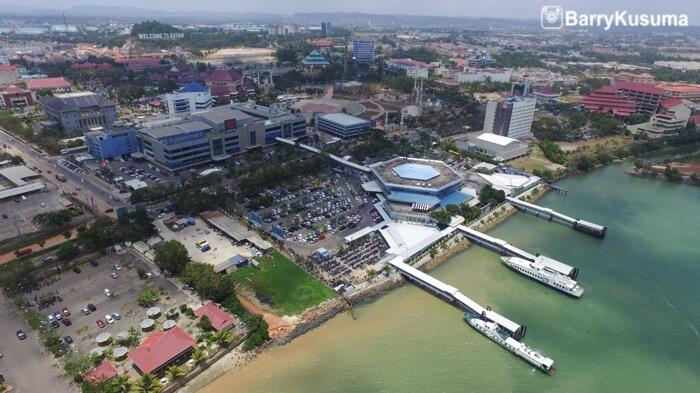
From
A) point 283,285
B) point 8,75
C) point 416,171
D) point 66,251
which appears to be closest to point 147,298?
point 283,285

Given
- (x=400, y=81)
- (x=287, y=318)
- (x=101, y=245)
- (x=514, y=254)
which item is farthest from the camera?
(x=400, y=81)

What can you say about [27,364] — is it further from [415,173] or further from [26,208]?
[415,173]

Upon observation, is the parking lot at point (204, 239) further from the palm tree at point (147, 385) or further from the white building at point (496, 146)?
the white building at point (496, 146)

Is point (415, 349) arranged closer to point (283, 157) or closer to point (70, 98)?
point (283, 157)

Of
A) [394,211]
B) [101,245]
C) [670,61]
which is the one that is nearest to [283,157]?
[394,211]

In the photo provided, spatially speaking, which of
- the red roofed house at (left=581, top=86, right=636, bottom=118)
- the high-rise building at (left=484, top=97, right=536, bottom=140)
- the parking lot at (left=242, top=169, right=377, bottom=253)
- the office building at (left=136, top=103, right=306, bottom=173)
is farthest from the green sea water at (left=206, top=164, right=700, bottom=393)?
the red roofed house at (left=581, top=86, right=636, bottom=118)

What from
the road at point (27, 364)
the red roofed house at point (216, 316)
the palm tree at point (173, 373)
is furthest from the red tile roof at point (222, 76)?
the palm tree at point (173, 373)
